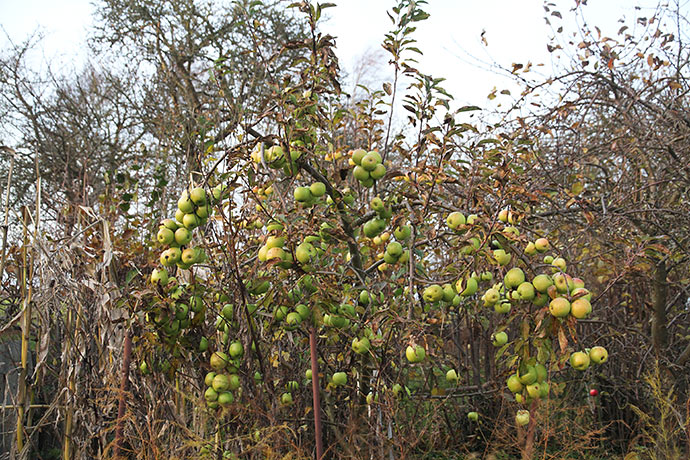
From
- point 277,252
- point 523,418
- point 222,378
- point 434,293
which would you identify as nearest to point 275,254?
point 277,252

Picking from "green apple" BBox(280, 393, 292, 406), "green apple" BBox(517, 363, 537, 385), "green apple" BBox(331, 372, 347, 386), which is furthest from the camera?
"green apple" BBox(280, 393, 292, 406)

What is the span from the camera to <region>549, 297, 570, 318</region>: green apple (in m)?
1.41

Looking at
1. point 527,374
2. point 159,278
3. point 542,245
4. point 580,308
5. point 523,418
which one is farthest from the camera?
point 523,418

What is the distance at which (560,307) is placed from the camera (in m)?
1.41

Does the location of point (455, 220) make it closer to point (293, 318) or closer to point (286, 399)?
point (293, 318)

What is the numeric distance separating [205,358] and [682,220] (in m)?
2.60

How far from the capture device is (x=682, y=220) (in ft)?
9.34

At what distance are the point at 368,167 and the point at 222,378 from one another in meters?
0.81

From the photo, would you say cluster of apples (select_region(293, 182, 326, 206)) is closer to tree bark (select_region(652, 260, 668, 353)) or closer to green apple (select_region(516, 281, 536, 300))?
green apple (select_region(516, 281, 536, 300))

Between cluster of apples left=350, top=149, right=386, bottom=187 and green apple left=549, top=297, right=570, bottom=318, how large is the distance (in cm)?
64

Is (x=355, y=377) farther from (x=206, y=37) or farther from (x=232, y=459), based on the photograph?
(x=206, y=37)

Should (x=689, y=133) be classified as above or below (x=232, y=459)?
above

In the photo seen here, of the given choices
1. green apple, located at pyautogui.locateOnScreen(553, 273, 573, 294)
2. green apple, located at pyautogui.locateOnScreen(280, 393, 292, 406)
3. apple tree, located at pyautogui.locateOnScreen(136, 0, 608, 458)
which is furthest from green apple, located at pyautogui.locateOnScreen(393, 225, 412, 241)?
green apple, located at pyautogui.locateOnScreen(280, 393, 292, 406)

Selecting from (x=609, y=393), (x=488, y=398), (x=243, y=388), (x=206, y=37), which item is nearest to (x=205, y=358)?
(x=243, y=388)
